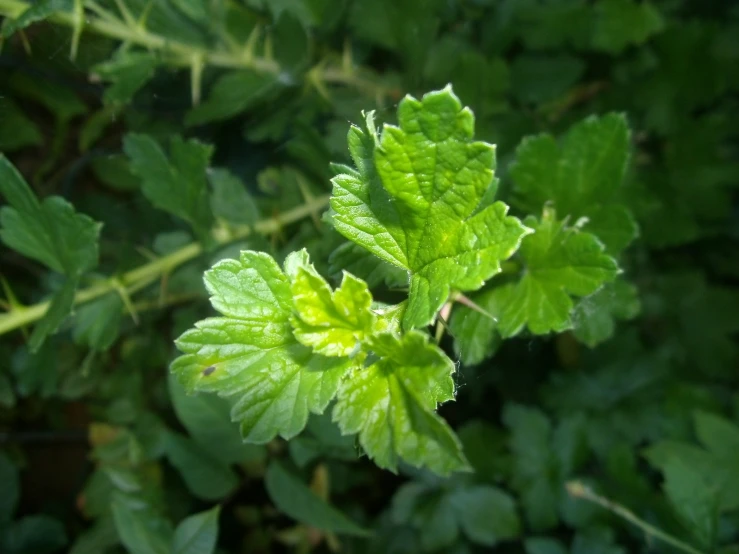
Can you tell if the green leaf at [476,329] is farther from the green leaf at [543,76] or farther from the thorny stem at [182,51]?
the green leaf at [543,76]

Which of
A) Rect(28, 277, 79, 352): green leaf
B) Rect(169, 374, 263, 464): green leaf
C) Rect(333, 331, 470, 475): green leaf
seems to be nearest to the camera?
Rect(333, 331, 470, 475): green leaf

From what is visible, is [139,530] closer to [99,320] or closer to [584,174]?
[99,320]

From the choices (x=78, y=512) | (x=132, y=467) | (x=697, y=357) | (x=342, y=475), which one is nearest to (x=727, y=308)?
(x=697, y=357)

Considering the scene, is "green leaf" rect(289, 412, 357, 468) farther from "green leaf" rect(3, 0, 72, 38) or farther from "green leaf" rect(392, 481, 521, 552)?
"green leaf" rect(3, 0, 72, 38)

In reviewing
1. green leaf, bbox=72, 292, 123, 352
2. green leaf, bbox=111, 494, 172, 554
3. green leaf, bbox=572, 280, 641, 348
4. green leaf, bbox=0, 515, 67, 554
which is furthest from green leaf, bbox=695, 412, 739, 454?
green leaf, bbox=0, 515, 67, 554

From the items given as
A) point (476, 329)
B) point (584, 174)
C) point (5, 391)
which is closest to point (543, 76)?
point (584, 174)

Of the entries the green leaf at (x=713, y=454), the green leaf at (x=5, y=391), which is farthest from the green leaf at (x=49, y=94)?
the green leaf at (x=713, y=454)
